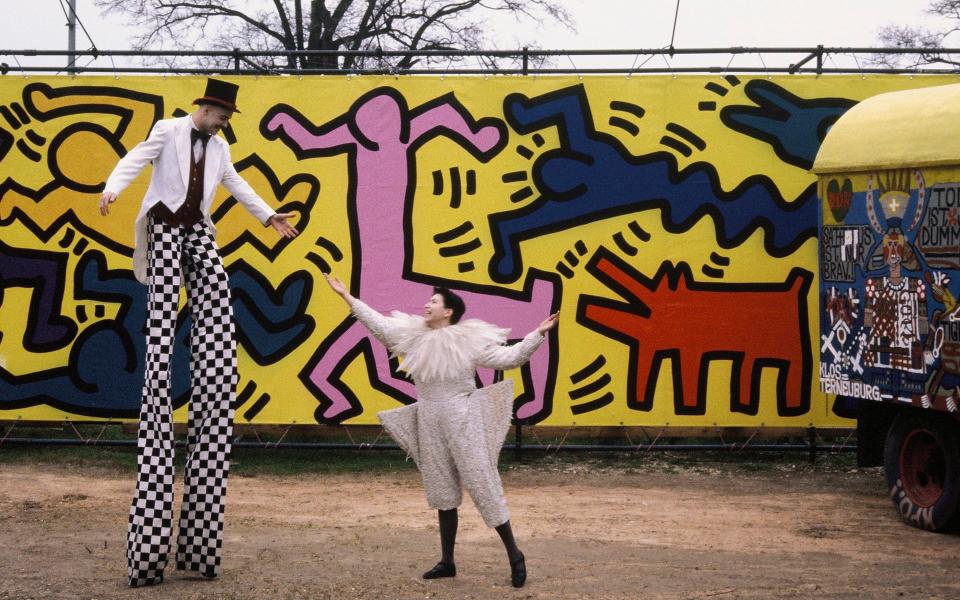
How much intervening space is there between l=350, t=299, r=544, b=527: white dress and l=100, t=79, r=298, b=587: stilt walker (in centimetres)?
79

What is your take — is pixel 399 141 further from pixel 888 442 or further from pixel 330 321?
pixel 888 442

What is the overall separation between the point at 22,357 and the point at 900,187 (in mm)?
6849

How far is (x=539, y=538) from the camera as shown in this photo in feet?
24.5

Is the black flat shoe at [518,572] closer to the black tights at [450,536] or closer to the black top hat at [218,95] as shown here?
the black tights at [450,536]

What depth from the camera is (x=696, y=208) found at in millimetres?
9953

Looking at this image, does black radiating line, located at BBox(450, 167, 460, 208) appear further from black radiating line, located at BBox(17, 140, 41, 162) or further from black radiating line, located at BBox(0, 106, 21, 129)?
black radiating line, located at BBox(0, 106, 21, 129)

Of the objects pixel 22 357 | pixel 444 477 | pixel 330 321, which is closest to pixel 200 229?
pixel 444 477

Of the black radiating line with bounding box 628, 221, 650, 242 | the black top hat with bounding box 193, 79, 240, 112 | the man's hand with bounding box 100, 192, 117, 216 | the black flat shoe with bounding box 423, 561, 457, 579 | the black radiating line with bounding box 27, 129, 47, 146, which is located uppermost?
the black radiating line with bounding box 27, 129, 47, 146

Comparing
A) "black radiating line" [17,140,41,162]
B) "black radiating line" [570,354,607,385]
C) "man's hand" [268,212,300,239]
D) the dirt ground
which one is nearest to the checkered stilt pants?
the dirt ground

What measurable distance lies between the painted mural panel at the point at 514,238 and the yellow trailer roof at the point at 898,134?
1510 millimetres

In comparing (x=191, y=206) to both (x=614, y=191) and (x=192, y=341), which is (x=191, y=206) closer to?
(x=192, y=341)

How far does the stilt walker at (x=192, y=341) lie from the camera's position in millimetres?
6125

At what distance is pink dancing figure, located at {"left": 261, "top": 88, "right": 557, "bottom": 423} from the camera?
32.6 feet

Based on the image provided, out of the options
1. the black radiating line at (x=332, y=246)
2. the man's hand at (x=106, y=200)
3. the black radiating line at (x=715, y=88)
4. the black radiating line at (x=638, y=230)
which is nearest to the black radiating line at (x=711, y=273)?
the black radiating line at (x=638, y=230)
